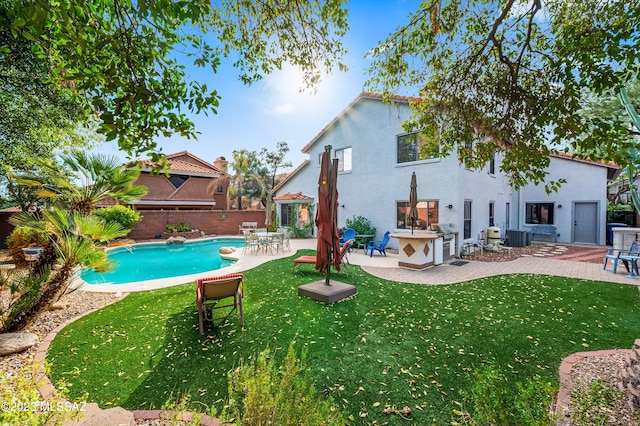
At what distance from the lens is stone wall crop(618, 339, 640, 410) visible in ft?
9.78

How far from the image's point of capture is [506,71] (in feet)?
17.0

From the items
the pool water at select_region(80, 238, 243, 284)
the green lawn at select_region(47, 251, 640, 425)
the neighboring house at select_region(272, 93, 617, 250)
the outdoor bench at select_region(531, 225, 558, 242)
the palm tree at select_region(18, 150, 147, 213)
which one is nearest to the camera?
the green lawn at select_region(47, 251, 640, 425)

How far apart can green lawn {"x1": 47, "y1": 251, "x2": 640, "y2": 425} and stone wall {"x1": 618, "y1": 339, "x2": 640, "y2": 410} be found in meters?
0.70

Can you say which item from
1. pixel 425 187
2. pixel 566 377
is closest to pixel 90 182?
pixel 566 377

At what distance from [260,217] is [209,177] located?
23.5 feet

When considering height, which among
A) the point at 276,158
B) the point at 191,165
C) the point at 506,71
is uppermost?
the point at 276,158

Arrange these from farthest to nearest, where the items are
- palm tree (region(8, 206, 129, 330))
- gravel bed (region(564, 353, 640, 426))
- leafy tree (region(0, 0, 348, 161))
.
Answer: palm tree (region(8, 206, 129, 330)) → gravel bed (region(564, 353, 640, 426)) → leafy tree (region(0, 0, 348, 161))

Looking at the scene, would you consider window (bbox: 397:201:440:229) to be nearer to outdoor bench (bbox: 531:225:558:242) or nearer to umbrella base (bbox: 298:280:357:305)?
umbrella base (bbox: 298:280:357:305)

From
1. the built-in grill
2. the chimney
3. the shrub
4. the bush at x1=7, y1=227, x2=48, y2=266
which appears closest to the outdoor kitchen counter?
the built-in grill

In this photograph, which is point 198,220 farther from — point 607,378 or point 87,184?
point 607,378

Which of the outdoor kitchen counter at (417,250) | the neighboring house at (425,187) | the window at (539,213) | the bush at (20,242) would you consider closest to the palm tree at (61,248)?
the bush at (20,242)

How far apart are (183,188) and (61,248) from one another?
24321 millimetres

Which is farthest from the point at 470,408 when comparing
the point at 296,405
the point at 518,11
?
the point at 518,11

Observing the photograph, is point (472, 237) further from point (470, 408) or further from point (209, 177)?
point (209, 177)
